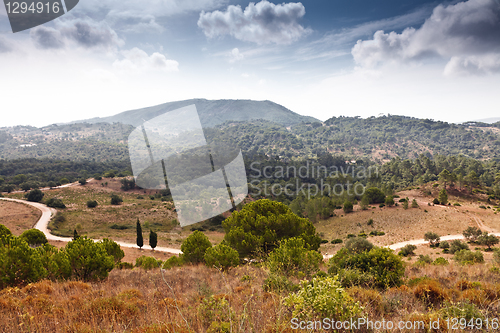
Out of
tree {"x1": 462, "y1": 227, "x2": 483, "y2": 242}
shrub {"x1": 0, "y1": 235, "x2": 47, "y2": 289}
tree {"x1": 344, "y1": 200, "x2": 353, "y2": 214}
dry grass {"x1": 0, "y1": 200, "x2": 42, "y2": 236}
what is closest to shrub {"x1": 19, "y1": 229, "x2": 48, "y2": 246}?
shrub {"x1": 0, "y1": 235, "x2": 47, "y2": 289}

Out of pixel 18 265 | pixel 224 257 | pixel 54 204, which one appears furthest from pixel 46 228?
pixel 224 257

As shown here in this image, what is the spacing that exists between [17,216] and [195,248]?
5031 cm

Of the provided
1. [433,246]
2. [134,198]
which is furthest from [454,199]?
[134,198]

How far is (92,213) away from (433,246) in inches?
2614

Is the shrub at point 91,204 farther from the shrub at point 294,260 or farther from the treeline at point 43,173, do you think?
the shrub at point 294,260

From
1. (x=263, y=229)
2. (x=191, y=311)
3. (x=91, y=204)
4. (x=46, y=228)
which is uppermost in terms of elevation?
(x=191, y=311)

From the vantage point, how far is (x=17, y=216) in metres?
44.5

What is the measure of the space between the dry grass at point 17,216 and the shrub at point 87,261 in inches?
1623

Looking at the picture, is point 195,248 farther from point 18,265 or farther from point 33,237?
point 33,237

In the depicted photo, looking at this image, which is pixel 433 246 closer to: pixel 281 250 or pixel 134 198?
pixel 281 250

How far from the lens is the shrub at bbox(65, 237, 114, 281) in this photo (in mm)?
8500

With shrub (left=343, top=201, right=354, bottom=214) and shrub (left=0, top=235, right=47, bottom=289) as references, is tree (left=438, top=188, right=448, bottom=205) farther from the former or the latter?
shrub (left=0, top=235, right=47, bottom=289)

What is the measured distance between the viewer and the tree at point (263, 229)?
12.3 metres

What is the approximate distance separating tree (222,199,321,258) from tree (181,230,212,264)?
2674 millimetres
